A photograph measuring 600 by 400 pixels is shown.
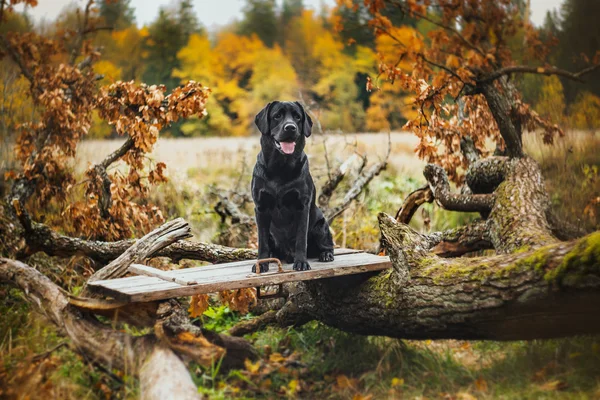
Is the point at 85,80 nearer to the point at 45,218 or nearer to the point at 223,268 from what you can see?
the point at 45,218

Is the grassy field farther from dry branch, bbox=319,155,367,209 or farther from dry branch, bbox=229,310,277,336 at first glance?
dry branch, bbox=319,155,367,209

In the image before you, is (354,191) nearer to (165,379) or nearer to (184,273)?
(184,273)

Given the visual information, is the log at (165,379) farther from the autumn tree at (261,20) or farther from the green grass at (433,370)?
the autumn tree at (261,20)

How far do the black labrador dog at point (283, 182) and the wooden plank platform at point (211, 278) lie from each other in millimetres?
118

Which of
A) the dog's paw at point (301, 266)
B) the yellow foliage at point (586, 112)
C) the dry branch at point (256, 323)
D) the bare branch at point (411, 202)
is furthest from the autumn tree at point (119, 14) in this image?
the dog's paw at point (301, 266)

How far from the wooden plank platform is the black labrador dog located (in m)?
0.12

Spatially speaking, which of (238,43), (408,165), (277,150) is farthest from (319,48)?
(277,150)

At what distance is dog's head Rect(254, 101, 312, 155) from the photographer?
138 inches

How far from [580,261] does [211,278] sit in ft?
6.36

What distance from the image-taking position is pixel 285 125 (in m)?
3.49

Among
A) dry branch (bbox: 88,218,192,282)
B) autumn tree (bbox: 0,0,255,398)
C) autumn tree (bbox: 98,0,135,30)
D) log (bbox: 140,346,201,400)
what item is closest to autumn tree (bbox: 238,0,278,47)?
autumn tree (bbox: 98,0,135,30)

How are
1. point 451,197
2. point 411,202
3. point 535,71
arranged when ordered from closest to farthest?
point 535,71 < point 451,197 < point 411,202

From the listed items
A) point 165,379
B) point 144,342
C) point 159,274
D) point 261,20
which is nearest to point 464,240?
point 159,274

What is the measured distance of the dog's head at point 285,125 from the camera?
3494 mm
